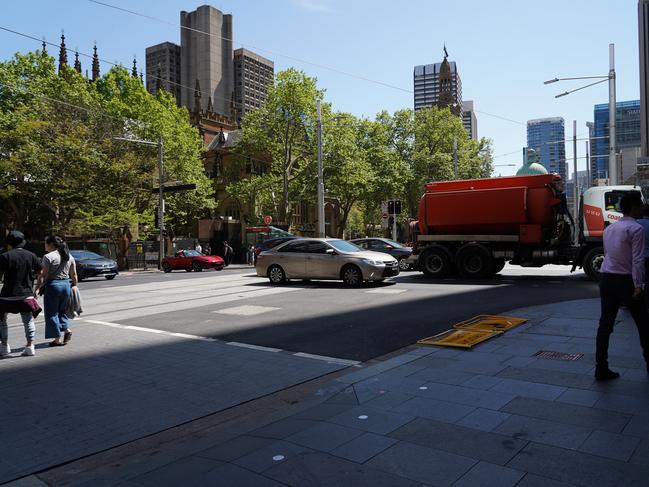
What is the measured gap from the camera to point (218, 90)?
365 feet

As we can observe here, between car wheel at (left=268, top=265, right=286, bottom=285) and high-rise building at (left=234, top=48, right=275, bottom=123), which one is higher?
high-rise building at (left=234, top=48, right=275, bottom=123)

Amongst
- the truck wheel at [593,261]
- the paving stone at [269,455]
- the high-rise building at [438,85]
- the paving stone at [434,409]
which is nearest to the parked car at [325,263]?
the truck wheel at [593,261]

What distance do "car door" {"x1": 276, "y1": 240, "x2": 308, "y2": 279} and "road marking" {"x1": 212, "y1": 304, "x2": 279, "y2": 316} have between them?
16.1ft

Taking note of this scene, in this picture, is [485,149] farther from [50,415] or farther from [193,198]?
[50,415]

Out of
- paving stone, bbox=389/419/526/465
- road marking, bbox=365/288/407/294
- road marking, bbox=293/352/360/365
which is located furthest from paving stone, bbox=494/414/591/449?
road marking, bbox=365/288/407/294

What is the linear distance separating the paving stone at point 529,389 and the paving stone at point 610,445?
35.9 inches

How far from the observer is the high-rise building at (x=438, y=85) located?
90906 millimetres

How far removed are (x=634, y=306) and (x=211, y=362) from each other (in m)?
4.80

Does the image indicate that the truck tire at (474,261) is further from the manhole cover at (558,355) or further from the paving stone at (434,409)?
the paving stone at (434,409)

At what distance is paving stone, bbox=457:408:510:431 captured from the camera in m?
3.94

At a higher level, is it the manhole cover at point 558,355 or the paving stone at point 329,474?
the paving stone at point 329,474

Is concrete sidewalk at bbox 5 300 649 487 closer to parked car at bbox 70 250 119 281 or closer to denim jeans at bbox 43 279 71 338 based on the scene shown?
denim jeans at bbox 43 279 71 338

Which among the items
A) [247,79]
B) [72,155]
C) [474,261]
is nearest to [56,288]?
[474,261]

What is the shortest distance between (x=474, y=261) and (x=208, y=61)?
105m
